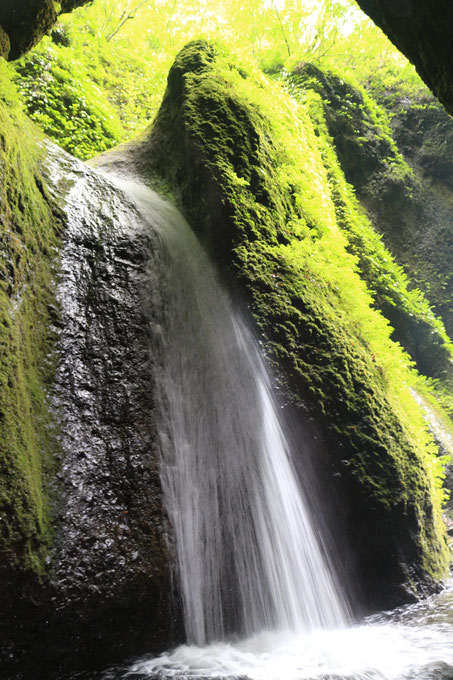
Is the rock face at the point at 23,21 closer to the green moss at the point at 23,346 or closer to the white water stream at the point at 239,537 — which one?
the green moss at the point at 23,346

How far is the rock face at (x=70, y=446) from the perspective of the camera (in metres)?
1.93

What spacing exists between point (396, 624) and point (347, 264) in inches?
157

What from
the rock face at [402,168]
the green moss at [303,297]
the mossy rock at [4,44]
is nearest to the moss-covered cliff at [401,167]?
the rock face at [402,168]

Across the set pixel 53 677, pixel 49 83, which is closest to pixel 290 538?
pixel 53 677

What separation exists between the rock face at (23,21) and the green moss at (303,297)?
1.58 meters

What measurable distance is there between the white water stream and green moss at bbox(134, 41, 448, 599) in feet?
1.31

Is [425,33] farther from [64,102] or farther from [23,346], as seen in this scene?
[64,102]

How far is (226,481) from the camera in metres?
2.91

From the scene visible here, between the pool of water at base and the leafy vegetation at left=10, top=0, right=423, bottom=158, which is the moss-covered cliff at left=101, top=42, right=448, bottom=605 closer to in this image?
the pool of water at base

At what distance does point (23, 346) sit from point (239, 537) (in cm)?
187

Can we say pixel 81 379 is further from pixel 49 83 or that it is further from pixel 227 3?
pixel 227 3

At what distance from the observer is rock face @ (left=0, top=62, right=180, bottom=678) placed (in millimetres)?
1932

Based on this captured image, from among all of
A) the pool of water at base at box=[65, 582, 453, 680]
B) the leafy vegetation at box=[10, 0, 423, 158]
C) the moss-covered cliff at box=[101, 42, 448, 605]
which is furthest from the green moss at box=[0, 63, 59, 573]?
the leafy vegetation at box=[10, 0, 423, 158]

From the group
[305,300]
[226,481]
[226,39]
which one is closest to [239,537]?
[226,481]
